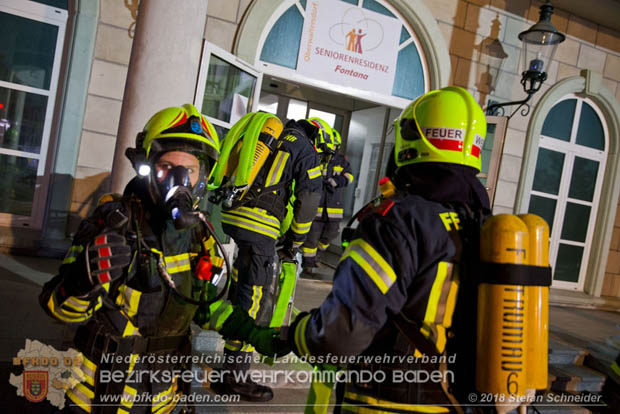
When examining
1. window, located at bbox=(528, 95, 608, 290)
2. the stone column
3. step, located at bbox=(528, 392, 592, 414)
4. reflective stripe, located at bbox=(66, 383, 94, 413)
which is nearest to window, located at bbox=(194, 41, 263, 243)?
the stone column

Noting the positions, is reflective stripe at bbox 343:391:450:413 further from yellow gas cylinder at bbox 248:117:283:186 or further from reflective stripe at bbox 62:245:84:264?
yellow gas cylinder at bbox 248:117:283:186

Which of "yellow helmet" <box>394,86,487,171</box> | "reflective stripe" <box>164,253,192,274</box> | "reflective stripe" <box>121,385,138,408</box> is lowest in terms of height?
"reflective stripe" <box>121,385,138,408</box>

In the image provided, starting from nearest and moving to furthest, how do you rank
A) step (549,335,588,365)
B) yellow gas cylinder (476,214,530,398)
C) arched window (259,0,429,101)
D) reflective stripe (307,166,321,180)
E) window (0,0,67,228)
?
yellow gas cylinder (476,214,530,398) < reflective stripe (307,166,321,180) < step (549,335,588,365) < window (0,0,67,228) < arched window (259,0,429,101)

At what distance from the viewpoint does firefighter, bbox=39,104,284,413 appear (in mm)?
1357

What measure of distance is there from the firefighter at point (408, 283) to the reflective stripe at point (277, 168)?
169 cm

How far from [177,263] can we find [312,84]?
14.6 feet

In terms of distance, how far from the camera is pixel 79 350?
1503 mm

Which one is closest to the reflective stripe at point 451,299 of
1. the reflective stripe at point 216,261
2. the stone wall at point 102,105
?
the reflective stripe at point 216,261

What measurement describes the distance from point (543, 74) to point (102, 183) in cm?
583

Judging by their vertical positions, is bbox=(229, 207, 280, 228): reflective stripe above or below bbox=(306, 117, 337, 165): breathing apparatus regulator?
below

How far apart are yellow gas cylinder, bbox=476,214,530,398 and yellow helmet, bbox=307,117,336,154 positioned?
124 inches

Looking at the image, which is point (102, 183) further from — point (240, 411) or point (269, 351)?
point (269, 351)

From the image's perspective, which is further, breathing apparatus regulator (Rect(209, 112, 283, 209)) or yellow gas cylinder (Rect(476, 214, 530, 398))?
breathing apparatus regulator (Rect(209, 112, 283, 209))

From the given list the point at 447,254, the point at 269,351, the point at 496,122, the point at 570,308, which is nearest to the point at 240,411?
the point at 269,351
